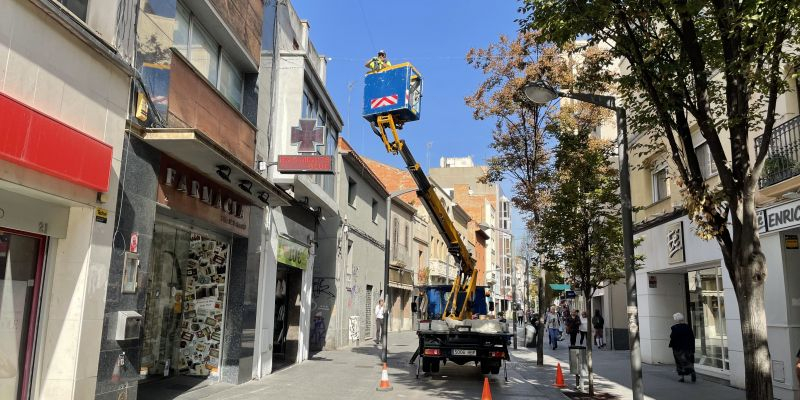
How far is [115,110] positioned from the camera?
7.84 m

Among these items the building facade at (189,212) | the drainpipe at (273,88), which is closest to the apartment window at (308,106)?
the drainpipe at (273,88)

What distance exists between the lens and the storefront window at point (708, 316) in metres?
15.0

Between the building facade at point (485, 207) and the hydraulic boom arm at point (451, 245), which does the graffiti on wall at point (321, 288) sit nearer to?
the hydraulic boom arm at point (451, 245)

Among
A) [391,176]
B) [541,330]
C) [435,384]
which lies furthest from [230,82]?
[391,176]

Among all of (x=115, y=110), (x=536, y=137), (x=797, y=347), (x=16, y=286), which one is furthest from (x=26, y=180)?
(x=536, y=137)

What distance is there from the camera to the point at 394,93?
1316 centimetres

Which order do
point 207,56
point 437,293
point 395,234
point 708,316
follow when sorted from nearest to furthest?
point 207,56, point 708,316, point 437,293, point 395,234

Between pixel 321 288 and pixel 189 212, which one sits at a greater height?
pixel 189 212

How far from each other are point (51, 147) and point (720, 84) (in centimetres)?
897

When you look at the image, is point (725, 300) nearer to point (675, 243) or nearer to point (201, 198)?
point (675, 243)

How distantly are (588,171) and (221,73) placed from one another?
27.9 ft

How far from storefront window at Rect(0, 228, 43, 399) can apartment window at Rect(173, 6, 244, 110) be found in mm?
4270

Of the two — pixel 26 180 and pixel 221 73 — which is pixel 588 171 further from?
pixel 26 180

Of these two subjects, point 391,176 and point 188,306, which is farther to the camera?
point 391,176
